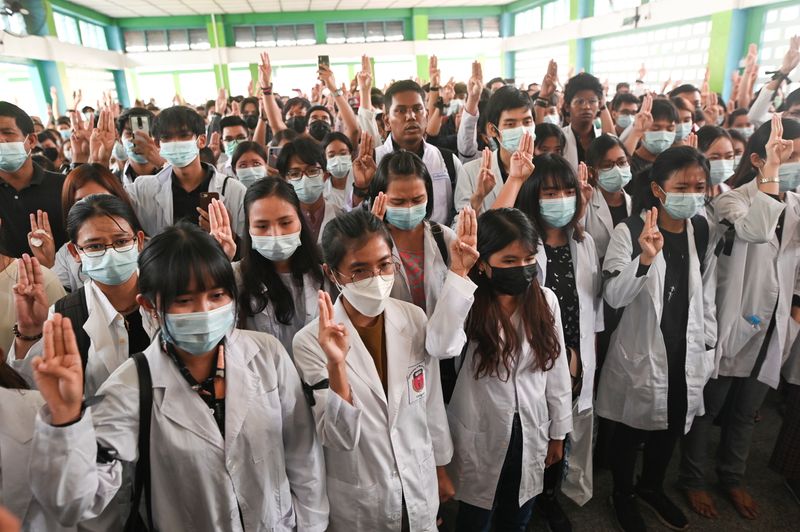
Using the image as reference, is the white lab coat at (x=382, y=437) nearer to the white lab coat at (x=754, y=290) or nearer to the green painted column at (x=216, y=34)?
the white lab coat at (x=754, y=290)

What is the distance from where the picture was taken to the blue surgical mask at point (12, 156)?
2590 mm

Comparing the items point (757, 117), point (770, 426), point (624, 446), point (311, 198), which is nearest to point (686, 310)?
point (624, 446)

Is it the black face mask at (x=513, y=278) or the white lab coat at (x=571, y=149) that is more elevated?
the white lab coat at (x=571, y=149)

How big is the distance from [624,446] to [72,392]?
7.47ft

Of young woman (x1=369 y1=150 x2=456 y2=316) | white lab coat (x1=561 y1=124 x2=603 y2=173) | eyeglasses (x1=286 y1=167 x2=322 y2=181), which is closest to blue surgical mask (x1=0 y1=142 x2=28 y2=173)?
eyeglasses (x1=286 y1=167 x2=322 y2=181)

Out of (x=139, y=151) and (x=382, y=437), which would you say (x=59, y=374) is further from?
(x=139, y=151)

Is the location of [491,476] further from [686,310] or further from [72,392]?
[72,392]

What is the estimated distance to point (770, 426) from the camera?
2.90 meters

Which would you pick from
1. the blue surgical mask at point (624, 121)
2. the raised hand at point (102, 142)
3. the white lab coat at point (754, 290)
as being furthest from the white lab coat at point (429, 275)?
the blue surgical mask at point (624, 121)

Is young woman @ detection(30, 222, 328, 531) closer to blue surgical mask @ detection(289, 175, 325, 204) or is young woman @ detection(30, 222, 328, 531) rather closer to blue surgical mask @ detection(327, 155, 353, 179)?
blue surgical mask @ detection(289, 175, 325, 204)

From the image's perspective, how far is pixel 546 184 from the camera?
81.4 inches

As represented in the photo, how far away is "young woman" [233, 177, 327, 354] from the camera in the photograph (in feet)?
6.01

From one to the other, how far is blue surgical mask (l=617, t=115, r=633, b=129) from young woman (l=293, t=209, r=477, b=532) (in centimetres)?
325

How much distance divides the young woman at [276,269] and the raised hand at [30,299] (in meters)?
0.63
